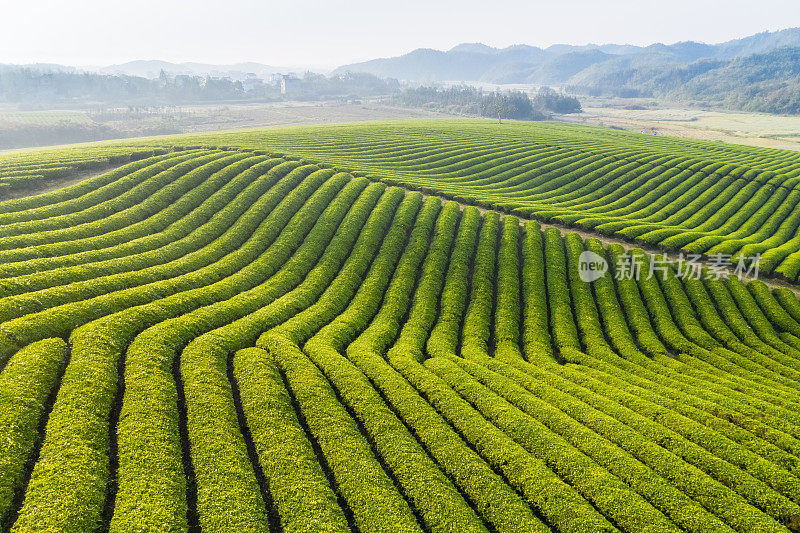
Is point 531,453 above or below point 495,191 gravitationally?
below

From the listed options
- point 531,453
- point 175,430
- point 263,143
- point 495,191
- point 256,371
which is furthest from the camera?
point 263,143

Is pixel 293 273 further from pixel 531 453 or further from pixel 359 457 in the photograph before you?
pixel 531 453

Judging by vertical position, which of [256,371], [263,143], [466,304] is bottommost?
[466,304]

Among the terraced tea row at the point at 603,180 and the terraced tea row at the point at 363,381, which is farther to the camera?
the terraced tea row at the point at 603,180

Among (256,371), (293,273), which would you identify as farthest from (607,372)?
(293,273)

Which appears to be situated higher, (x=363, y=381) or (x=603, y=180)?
(x=603, y=180)

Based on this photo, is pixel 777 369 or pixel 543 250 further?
pixel 543 250

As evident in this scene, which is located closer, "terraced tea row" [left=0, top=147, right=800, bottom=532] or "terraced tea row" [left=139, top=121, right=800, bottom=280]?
"terraced tea row" [left=0, top=147, right=800, bottom=532]

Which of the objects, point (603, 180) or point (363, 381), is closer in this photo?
point (363, 381)
